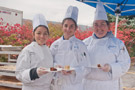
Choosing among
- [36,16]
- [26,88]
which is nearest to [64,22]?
[36,16]

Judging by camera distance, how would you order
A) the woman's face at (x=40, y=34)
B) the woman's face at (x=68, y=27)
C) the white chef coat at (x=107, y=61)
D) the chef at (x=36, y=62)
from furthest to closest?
the white chef coat at (x=107, y=61) < the woman's face at (x=68, y=27) < the woman's face at (x=40, y=34) < the chef at (x=36, y=62)

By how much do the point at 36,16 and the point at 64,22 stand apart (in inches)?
15.4

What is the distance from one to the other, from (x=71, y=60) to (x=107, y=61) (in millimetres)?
542

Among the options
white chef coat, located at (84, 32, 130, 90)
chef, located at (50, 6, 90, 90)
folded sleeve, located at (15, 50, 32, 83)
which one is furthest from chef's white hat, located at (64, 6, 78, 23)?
folded sleeve, located at (15, 50, 32, 83)

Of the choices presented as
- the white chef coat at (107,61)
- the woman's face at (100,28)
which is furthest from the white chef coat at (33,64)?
the woman's face at (100,28)

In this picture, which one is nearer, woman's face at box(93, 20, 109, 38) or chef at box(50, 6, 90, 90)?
chef at box(50, 6, 90, 90)

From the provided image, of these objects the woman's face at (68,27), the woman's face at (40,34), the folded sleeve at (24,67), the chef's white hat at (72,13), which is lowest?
the folded sleeve at (24,67)

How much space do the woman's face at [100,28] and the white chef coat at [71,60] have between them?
1.15ft

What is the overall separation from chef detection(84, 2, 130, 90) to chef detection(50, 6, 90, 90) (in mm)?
217

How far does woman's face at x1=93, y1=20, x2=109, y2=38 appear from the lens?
2.17 meters

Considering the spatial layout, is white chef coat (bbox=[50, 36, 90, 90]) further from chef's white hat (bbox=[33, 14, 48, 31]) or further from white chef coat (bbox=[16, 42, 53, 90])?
chef's white hat (bbox=[33, 14, 48, 31])

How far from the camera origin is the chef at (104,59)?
6.93ft

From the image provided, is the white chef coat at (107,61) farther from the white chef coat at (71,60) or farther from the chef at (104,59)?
the white chef coat at (71,60)

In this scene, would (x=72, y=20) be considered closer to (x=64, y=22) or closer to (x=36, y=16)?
(x=64, y=22)
